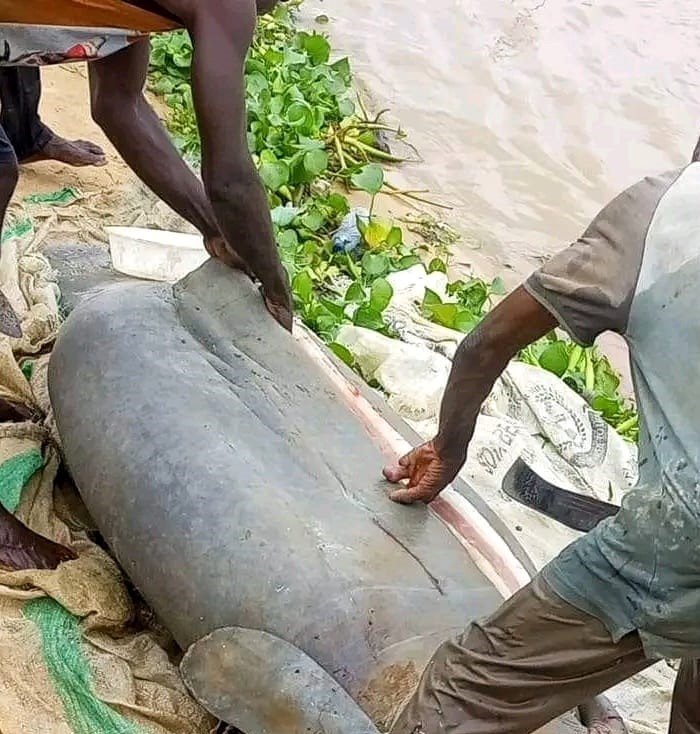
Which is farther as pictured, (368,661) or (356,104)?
(356,104)

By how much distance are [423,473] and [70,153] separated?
2.72 meters

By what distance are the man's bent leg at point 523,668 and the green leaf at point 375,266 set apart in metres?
2.78

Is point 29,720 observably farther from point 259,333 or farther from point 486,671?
point 259,333

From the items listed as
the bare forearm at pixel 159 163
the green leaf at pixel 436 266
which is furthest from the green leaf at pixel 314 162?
the bare forearm at pixel 159 163

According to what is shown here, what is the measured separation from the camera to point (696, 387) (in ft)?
6.59

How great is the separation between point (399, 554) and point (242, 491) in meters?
0.37

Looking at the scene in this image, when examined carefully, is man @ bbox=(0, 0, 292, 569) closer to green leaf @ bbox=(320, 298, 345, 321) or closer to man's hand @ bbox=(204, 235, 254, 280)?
man's hand @ bbox=(204, 235, 254, 280)

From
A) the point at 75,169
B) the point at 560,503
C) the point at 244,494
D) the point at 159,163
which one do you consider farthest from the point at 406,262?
the point at 244,494

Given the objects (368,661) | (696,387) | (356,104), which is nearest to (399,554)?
(368,661)

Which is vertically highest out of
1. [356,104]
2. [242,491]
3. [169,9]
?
[169,9]

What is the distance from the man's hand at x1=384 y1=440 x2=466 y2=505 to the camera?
278 centimetres

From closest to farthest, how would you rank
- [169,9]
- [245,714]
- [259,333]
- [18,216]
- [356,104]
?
[245,714] < [169,9] < [259,333] < [18,216] < [356,104]

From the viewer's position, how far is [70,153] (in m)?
5.00

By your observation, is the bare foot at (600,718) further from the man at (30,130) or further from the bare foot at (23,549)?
the man at (30,130)
